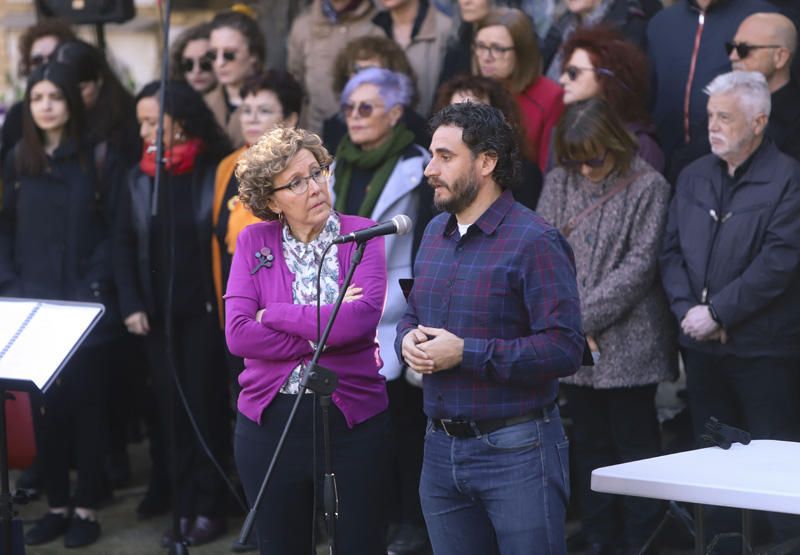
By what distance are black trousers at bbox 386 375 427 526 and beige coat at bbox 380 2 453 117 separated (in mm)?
1603

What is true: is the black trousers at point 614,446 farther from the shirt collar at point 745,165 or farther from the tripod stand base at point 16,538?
the tripod stand base at point 16,538

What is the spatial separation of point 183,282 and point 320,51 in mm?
1602

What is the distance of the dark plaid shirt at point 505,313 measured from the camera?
361 cm

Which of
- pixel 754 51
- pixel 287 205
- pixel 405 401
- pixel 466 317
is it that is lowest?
pixel 405 401

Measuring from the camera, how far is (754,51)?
5.30 meters

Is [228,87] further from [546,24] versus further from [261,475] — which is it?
[261,475]

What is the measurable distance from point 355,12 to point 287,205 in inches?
120

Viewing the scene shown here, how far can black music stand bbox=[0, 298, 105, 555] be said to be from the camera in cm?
424

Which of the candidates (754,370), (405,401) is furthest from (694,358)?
(405,401)

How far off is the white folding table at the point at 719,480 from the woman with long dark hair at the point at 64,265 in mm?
3142

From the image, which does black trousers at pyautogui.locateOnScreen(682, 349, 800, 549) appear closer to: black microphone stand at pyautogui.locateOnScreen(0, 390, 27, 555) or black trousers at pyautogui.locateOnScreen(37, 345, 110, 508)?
black microphone stand at pyautogui.locateOnScreen(0, 390, 27, 555)

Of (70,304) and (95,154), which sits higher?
(95,154)

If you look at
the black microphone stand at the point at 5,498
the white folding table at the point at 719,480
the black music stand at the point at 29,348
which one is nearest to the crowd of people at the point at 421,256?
the white folding table at the point at 719,480

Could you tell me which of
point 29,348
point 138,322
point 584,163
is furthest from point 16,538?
point 584,163
